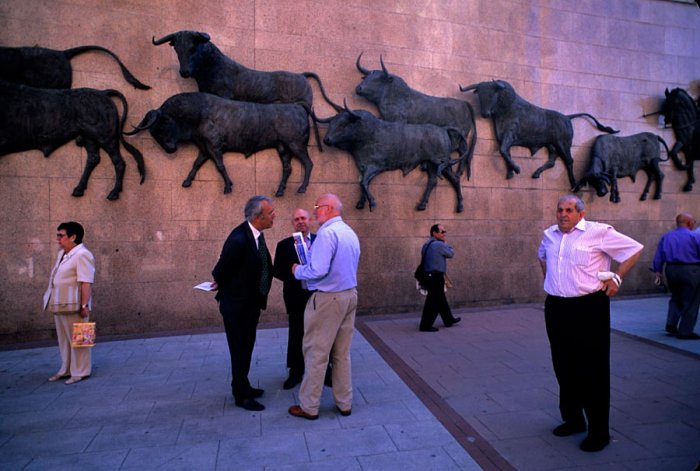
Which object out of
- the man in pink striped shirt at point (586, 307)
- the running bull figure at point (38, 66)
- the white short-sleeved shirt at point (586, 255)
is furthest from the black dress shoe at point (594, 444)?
the running bull figure at point (38, 66)

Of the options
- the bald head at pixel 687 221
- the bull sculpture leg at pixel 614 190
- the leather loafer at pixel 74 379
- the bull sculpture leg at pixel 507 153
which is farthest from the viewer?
the bull sculpture leg at pixel 614 190

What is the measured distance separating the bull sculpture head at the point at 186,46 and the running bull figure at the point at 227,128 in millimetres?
410

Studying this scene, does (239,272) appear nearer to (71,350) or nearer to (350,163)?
(71,350)

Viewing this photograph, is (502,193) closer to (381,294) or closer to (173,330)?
(381,294)

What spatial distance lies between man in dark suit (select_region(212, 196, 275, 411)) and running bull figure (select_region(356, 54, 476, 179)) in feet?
14.9

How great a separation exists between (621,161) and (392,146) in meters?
5.27

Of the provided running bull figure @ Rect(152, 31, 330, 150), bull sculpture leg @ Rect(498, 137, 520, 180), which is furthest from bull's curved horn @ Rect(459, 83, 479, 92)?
running bull figure @ Rect(152, 31, 330, 150)

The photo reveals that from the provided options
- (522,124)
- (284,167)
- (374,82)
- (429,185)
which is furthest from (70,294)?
(522,124)

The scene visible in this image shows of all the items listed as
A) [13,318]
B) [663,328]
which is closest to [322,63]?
[13,318]

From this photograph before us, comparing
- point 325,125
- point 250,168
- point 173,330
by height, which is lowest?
point 173,330

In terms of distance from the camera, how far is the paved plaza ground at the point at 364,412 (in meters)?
3.30

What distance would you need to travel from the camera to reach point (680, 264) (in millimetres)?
6543

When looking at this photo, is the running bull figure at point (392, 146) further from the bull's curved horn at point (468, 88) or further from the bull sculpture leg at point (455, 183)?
the bull's curved horn at point (468, 88)

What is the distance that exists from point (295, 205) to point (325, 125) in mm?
1516
